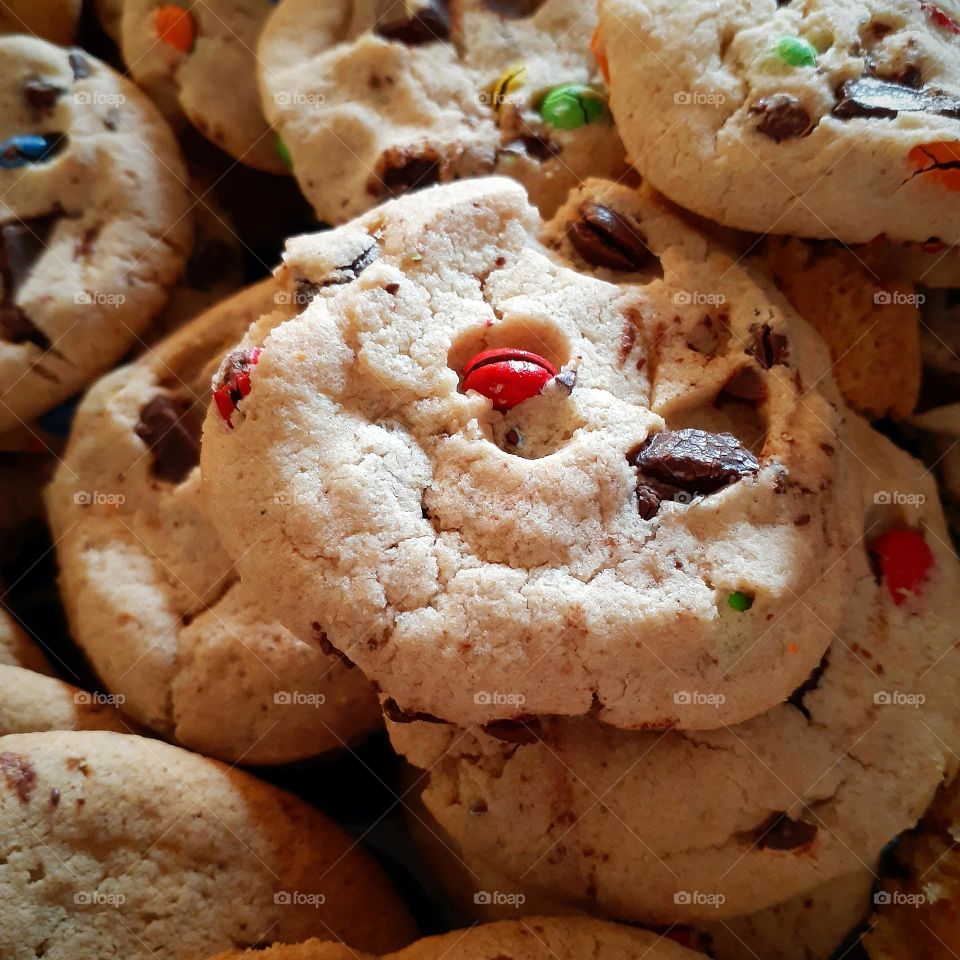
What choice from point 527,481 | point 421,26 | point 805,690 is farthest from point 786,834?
point 421,26

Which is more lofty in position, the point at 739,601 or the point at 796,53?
the point at 796,53

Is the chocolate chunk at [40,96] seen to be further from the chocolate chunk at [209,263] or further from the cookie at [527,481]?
the cookie at [527,481]

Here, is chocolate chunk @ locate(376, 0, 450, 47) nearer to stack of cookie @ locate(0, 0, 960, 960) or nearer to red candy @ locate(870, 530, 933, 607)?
stack of cookie @ locate(0, 0, 960, 960)

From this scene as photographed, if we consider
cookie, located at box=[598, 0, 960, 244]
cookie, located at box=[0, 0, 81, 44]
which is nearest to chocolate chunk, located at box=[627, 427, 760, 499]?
cookie, located at box=[598, 0, 960, 244]

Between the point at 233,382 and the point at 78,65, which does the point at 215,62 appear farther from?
A: the point at 233,382

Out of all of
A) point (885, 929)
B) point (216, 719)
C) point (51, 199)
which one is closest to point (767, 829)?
point (885, 929)

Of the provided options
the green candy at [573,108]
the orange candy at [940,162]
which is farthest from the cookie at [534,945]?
the green candy at [573,108]
